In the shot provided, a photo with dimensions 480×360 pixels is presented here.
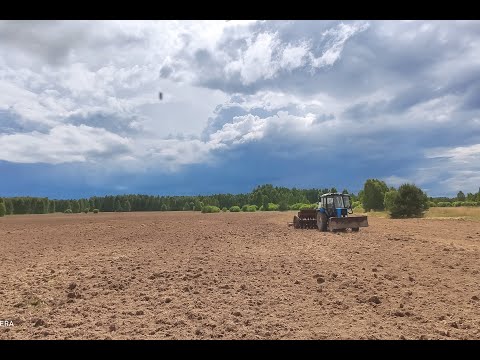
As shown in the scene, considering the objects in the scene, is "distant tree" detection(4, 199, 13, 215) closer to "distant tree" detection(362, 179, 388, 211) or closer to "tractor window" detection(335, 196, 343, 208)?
"distant tree" detection(362, 179, 388, 211)

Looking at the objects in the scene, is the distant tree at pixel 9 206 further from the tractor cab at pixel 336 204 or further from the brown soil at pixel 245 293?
the tractor cab at pixel 336 204

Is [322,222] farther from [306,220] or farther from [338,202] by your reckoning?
[306,220]

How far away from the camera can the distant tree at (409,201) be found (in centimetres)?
4091

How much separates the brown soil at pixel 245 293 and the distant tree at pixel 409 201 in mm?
26443

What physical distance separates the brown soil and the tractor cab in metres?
6.64

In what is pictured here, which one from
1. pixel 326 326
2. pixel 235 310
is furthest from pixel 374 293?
pixel 235 310

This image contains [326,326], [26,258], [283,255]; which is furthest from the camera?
[26,258]

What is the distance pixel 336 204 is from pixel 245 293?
15.0 meters

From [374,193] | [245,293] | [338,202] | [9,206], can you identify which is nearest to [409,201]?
[374,193]

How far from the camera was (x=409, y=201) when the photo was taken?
135 ft

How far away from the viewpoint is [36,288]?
34.0 feet

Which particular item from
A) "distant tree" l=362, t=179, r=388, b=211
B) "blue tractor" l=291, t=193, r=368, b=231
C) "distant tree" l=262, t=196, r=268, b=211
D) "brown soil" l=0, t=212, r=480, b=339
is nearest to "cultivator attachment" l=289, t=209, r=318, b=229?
"blue tractor" l=291, t=193, r=368, b=231
